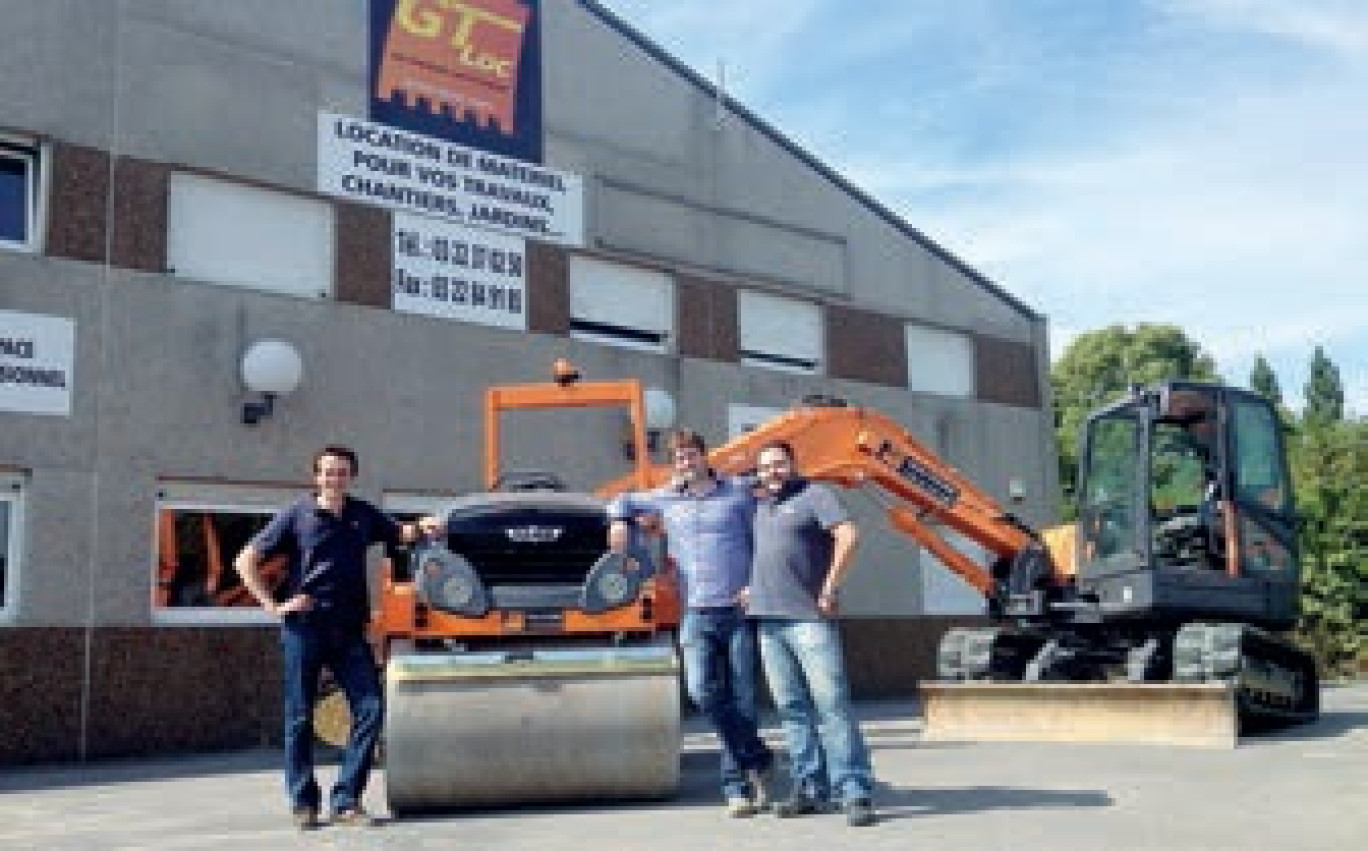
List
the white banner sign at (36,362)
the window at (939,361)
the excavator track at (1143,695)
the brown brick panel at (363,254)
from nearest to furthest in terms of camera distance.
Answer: the excavator track at (1143,695) → the white banner sign at (36,362) → the brown brick panel at (363,254) → the window at (939,361)

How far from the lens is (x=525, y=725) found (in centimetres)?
721

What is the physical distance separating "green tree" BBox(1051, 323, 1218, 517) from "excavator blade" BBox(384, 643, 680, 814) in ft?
153

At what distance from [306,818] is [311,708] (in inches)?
21.4

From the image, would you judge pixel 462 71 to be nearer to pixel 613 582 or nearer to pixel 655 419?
pixel 655 419

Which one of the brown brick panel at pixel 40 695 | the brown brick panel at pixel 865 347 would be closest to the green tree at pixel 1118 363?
the brown brick panel at pixel 865 347

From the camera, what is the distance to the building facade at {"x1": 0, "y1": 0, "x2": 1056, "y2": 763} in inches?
480

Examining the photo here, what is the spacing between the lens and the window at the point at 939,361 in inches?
797

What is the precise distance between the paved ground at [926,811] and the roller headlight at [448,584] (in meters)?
1.07

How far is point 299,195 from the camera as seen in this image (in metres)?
14.1

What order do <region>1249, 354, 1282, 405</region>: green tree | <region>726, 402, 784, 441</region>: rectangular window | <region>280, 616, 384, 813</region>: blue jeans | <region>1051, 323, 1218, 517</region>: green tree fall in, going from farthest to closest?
<region>1249, 354, 1282, 405</region>: green tree < <region>1051, 323, 1218, 517</region>: green tree < <region>726, 402, 784, 441</region>: rectangular window < <region>280, 616, 384, 813</region>: blue jeans

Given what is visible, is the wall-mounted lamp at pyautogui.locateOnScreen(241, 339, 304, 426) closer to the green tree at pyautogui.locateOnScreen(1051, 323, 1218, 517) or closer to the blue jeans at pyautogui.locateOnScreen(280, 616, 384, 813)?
the blue jeans at pyautogui.locateOnScreen(280, 616, 384, 813)

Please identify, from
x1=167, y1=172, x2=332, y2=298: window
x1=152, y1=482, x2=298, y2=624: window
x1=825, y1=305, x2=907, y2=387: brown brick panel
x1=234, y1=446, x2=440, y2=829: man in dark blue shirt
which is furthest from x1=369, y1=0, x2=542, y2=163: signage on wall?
x1=234, y1=446, x2=440, y2=829: man in dark blue shirt

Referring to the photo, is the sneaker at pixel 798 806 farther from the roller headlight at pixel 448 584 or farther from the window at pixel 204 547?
the window at pixel 204 547

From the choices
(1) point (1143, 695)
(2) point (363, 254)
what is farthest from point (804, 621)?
(2) point (363, 254)
